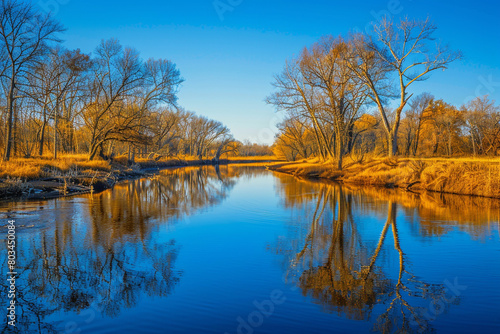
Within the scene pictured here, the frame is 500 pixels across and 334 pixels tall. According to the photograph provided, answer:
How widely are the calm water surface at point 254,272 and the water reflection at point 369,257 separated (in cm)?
3

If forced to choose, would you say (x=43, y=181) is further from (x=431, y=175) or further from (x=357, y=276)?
(x=431, y=175)

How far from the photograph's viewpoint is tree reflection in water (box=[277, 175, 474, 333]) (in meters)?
Result: 4.68

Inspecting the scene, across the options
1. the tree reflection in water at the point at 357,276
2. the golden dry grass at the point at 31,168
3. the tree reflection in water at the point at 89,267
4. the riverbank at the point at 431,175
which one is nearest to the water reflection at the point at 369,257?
the tree reflection in water at the point at 357,276

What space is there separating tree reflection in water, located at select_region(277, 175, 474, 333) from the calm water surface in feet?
0.09

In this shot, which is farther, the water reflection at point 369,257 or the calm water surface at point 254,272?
the water reflection at point 369,257

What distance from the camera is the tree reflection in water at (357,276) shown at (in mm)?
4680

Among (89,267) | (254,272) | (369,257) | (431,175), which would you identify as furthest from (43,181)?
(431,175)

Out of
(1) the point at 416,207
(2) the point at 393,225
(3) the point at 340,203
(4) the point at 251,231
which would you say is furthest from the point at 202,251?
(1) the point at 416,207

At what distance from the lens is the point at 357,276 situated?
6016 mm

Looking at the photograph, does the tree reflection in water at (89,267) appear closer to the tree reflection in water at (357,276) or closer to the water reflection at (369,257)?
the tree reflection in water at (357,276)

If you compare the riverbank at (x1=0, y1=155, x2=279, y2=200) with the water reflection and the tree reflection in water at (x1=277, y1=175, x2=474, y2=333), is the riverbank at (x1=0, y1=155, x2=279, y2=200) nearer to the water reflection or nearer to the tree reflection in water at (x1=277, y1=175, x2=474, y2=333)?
the water reflection

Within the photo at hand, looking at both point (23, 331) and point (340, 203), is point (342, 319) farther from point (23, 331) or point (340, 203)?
point (340, 203)

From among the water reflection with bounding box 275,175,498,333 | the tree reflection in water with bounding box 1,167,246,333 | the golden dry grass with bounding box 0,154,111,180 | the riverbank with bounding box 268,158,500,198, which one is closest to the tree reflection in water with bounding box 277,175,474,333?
the water reflection with bounding box 275,175,498,333

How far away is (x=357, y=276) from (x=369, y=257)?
4.46 feet
